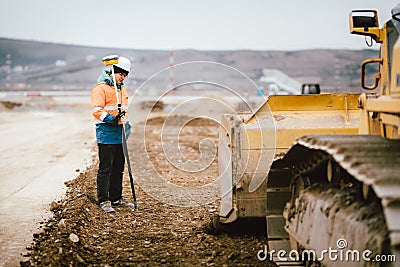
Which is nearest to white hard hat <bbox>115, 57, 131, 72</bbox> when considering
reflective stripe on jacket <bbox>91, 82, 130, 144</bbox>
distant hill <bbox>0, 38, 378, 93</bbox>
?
reflective stripe on jacket <bbox>91, 82, 130, 144</bbox>

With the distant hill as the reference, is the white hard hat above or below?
below

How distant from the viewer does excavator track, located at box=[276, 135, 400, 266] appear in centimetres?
320

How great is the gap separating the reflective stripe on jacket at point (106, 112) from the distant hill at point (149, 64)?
5918 centimetres

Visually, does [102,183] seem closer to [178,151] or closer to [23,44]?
[178,151]

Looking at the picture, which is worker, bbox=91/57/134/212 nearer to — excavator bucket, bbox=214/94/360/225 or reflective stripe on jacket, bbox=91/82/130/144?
reflective stripe on jacket, bbox=91/82/130/144

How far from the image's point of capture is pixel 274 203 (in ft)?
18.4

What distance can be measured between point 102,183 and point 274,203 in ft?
9.82

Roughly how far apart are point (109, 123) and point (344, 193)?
4.03 m

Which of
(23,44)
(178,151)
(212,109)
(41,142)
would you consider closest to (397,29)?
(178,151)

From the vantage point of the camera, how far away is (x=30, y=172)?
1130 centimetres

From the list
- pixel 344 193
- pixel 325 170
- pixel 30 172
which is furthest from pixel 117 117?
pixel 30 172

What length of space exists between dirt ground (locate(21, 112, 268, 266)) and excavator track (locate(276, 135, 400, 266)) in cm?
85

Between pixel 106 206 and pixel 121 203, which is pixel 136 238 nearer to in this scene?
pixel 106 206

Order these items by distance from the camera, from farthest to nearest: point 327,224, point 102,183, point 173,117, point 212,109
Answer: point 212,109 < point 173,117 < point 102,183 < point 327,224
